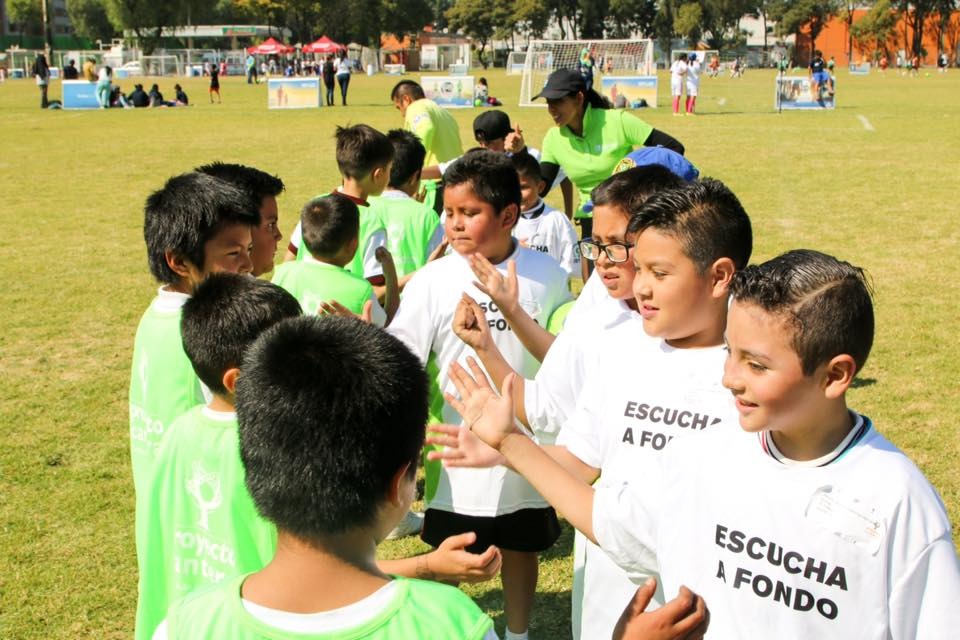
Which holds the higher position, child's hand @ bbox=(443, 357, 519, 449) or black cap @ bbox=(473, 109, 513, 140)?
black cap @ bbox=(473, 109, 513, 140)

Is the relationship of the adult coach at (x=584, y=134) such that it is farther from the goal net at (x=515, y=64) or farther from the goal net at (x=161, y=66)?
the goal net at (x=161, y=66)

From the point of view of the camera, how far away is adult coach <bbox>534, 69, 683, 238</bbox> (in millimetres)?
7531

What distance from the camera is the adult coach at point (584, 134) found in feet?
24.7

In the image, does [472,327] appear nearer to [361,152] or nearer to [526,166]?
[361,152]

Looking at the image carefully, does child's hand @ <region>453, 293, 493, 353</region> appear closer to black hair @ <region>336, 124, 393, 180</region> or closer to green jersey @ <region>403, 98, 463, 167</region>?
black hair @ <region>336, 124, 393, 180</region>

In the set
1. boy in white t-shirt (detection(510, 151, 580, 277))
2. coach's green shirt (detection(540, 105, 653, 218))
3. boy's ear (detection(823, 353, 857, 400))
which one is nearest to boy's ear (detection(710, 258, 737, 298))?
boy's ear (detection(823, 353, 857, 400))

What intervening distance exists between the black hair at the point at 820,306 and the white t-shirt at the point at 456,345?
1895 mm

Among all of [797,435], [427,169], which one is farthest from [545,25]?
[797,435]

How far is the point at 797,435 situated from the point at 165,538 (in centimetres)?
169

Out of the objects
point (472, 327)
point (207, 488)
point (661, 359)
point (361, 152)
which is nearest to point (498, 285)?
point (472, 327)

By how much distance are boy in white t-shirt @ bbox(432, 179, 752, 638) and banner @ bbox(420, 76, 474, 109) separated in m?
34.6

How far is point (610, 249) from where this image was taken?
3346 mm

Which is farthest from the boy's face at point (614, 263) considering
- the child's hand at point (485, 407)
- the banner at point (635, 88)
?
the banner at point (635, 88)

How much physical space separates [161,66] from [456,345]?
76.1 meters
